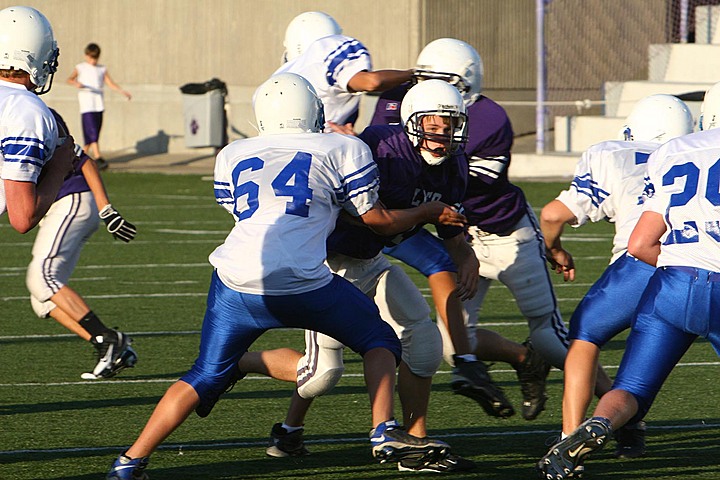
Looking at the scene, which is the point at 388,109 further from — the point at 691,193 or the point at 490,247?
the point at 691,193

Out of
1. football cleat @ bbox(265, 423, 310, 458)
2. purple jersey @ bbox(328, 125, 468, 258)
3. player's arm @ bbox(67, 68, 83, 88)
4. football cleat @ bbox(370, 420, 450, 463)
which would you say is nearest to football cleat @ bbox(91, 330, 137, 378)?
football cleat @ bbox(265, 423, 310, 458)

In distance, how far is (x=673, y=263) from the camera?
4.50 m

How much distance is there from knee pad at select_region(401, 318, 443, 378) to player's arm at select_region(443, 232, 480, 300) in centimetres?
39

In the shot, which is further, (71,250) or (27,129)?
(71,250)

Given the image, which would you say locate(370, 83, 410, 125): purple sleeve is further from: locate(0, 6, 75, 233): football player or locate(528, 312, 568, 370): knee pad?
locate(0, 6, 75, 233): football player

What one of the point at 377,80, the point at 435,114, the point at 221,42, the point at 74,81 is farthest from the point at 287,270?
the point at 221,42

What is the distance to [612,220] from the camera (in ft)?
17.9

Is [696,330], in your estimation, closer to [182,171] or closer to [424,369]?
[424,369]

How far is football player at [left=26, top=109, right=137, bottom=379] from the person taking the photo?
6934 mm

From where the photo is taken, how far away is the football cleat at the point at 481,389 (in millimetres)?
5438

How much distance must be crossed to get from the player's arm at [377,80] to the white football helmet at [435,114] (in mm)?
1002

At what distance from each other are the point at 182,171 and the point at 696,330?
1604 cm

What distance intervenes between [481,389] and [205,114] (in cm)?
1515

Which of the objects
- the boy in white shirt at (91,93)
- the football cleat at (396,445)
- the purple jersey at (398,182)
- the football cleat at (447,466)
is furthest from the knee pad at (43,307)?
the boy in white shirt at (91,93)
